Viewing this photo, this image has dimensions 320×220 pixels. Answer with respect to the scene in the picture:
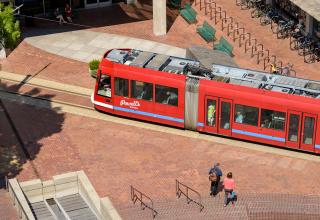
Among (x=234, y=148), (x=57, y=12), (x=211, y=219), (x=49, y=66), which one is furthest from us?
(x=57, y=12)

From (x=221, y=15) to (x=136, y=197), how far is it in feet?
76.8

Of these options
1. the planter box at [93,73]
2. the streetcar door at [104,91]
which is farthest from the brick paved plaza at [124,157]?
the streetcar door at [104,91]

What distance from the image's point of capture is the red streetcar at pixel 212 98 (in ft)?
131

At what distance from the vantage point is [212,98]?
41.1 meters

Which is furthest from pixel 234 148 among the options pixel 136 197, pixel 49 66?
pixel 49 66

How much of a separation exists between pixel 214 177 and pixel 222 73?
764cm

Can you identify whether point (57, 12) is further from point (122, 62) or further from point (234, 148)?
point (234, 148)

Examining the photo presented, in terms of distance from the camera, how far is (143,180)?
127 feet

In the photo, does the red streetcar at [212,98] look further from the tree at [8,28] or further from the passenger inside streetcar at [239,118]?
the tree at [8,28]

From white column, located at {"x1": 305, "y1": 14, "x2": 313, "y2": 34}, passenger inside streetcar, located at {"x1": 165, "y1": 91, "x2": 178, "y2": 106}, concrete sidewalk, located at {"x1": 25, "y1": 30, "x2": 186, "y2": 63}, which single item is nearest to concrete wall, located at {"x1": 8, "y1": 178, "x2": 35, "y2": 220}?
passenger inside streetcar, located at {"x1": 165, "y1": 91, "x2": 178, "y2": 106}

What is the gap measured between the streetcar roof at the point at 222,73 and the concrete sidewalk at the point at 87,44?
775 cm

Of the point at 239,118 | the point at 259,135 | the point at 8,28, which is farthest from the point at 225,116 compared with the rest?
the point at 8,28

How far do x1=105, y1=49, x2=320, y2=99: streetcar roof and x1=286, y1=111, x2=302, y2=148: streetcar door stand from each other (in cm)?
121

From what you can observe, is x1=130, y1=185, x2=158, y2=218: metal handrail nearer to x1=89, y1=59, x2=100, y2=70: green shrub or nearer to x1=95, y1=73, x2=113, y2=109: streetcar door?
x1=95, y1=73, x2=113, y2=109: streetcar door
